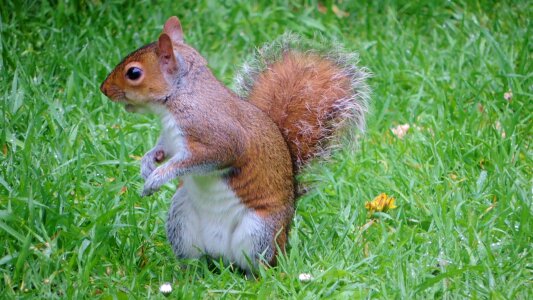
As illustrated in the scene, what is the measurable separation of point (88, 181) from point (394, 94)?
154cm

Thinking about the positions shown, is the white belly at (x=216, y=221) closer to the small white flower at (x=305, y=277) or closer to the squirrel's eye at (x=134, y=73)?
the small white flower at (x=305, y=277)

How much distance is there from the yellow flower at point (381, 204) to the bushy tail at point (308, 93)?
31 cm

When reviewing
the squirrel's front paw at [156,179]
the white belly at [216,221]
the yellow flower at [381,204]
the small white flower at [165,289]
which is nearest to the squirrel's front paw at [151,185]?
the squirrel's front paw at [156,179]

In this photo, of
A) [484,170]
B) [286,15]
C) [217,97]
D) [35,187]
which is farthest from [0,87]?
[484,170]

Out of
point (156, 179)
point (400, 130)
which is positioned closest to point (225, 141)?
point (156, 179)

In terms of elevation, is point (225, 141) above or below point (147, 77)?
below

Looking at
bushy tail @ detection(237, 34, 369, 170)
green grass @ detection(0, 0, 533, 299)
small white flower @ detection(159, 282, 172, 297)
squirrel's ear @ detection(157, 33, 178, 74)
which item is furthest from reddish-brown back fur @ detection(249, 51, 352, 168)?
small white flower @ detection(159, 282, 172, 297)

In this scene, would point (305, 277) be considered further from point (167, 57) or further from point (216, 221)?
point (167, 57)

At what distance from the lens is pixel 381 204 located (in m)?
3.12

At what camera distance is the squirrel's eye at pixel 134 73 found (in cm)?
261

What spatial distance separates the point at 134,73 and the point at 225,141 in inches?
13.2

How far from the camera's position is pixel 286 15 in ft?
15.1

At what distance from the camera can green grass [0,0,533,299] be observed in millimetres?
2607

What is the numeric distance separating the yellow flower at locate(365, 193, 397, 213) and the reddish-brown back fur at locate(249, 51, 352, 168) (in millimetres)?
356
